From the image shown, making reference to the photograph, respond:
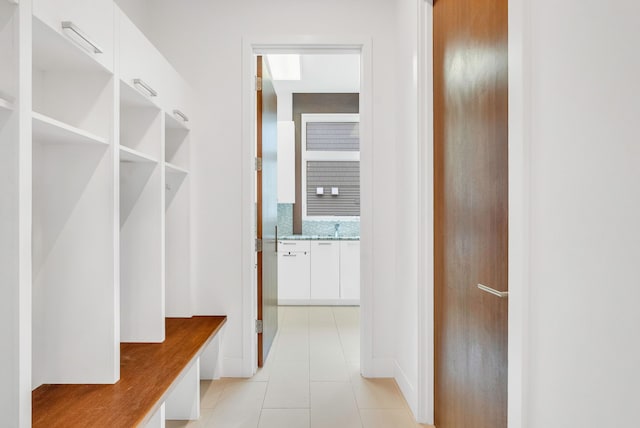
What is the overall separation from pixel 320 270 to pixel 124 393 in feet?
11.4

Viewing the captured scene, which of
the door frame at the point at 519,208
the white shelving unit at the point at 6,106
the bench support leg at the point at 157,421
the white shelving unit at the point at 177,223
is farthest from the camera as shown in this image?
the white shelving unit at the point at 177,223

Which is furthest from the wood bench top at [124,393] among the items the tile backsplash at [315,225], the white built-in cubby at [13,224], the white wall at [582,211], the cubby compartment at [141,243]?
the tile backsplash at [315,225]

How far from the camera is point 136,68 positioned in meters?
1.83

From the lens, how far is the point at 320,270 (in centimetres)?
494

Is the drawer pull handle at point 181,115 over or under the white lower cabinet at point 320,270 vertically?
over

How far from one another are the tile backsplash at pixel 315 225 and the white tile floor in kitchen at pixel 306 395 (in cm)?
223

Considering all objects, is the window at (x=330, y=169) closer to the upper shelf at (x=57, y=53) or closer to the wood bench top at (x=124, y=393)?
the wood bench top at (x=124, y=393)

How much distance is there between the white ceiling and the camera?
426 centimetres

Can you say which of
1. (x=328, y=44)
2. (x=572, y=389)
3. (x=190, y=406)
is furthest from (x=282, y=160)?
(x=572, y=389)

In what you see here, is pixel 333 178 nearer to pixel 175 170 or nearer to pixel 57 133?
pixel 175 170

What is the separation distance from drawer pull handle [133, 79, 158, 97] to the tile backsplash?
11.8ft

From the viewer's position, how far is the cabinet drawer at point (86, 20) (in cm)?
120

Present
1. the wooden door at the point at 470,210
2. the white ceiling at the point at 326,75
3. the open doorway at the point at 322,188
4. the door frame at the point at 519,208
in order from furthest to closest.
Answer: the open doorway at the point at 322,188, the white ceiling at the point at 326,75, the wooden door at the point at 470,210, the door frame at the point at 519,208

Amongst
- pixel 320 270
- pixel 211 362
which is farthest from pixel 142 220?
pixel 320 270
